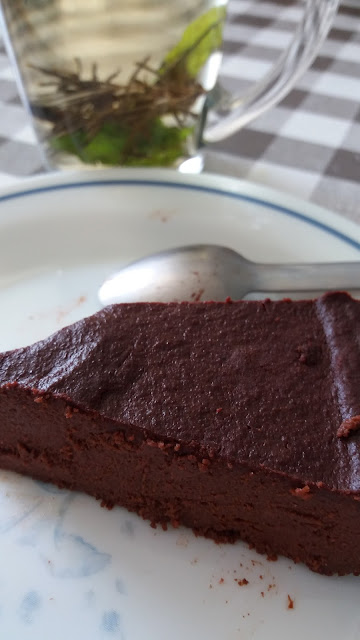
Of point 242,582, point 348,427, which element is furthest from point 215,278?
point 242,582

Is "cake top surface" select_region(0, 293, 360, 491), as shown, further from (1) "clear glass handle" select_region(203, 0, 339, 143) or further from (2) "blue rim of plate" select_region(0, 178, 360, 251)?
(1) "clear glass handle" select_region(203, 0, 339, 143)

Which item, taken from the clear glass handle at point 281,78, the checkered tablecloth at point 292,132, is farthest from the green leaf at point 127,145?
the checkered tablecloth at point 292,132

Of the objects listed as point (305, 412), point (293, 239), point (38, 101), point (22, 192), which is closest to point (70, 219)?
point (22, 192)

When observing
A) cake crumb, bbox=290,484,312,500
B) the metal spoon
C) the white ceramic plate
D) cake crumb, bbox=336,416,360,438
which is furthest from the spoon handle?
cake crumb, bbox=290,484,312,500

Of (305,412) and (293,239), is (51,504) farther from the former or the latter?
(293,239)

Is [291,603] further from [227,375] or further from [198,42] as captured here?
[198,42]

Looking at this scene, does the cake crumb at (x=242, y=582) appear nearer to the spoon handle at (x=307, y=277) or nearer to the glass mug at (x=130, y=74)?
the spoon handle at (x=307, y=277)
